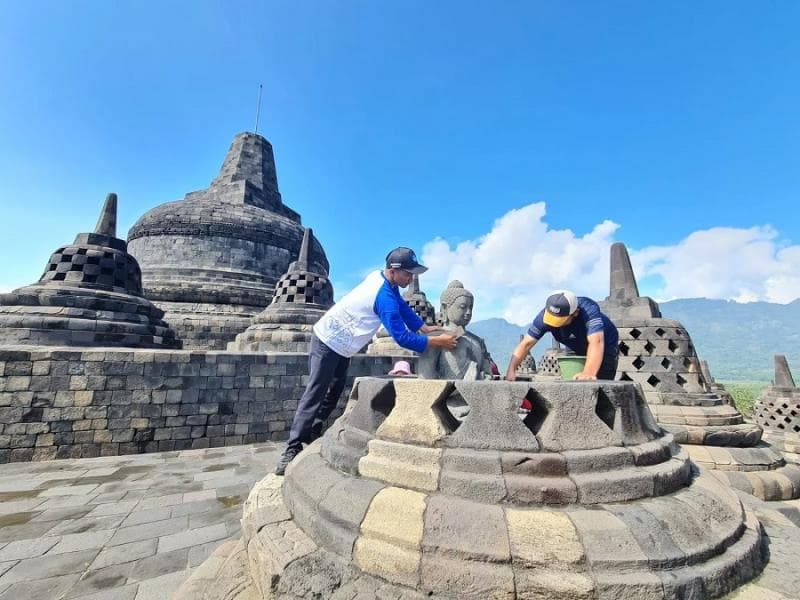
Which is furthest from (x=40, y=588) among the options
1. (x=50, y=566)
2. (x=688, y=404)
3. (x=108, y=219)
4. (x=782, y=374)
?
(x=782, y=374)

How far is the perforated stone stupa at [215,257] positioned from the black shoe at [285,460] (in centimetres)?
1105

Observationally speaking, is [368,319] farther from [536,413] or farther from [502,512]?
[502,512]

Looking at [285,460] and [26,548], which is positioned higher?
[285,460]

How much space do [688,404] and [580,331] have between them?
2.72 m

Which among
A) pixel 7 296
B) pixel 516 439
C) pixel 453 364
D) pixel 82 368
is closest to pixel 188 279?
pixel 7 296

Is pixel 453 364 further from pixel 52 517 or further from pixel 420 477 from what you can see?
pixel 52 517

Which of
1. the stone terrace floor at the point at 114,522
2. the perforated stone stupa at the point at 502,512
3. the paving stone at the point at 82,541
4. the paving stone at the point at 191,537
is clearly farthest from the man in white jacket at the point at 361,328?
the paving stone at the point at 82,541

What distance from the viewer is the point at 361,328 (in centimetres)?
282

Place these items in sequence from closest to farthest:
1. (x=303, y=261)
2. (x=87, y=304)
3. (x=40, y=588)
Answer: (x=40, y=588) < (x=87, y=304) < (x=303, y=261)

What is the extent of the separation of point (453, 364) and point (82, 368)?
248 inches

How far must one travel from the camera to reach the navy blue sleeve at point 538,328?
A: 9.95 feet

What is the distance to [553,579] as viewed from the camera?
1.38 meters

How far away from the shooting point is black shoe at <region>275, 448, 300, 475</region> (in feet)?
9.21

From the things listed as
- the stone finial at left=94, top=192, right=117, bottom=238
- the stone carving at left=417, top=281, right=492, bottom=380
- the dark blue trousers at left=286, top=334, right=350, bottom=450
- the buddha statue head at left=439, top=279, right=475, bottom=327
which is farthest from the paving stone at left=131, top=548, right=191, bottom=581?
the stone finial at left=94, top=192, right=117, bottom=238
